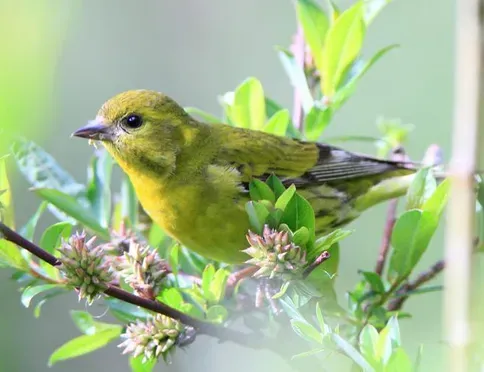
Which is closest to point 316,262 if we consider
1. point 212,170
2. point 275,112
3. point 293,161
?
point 275,112

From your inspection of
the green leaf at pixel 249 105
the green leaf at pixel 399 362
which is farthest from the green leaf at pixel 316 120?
the green leaf at pixel 399 362

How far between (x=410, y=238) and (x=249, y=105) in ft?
2.71

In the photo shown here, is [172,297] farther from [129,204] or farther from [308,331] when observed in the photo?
[129,204]

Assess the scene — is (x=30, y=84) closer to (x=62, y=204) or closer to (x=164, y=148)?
(x=62, y=204)

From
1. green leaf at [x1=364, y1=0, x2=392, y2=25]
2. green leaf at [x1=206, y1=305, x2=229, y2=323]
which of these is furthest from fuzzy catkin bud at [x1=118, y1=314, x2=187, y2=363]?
green leaf at [x1=364, y1=0, x2=392, y2=25]

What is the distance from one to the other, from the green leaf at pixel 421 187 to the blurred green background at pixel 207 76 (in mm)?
1081

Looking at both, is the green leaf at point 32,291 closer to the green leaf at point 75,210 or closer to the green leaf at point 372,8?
the green leaf at point 75,210

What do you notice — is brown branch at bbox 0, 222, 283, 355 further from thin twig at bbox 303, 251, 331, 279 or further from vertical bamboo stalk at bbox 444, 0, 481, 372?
vertical bamboo stalk at bbox 444, 0, 481, 372

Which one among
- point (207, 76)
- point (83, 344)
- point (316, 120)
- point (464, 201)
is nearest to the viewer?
point (464, 201)

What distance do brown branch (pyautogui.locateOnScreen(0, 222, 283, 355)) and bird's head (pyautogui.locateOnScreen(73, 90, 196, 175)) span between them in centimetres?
111

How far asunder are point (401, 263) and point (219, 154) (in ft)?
3.78

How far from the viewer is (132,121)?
2.91 metres

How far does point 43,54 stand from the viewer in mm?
1168

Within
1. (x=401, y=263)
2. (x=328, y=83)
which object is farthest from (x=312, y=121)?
(x=401, y=263)
